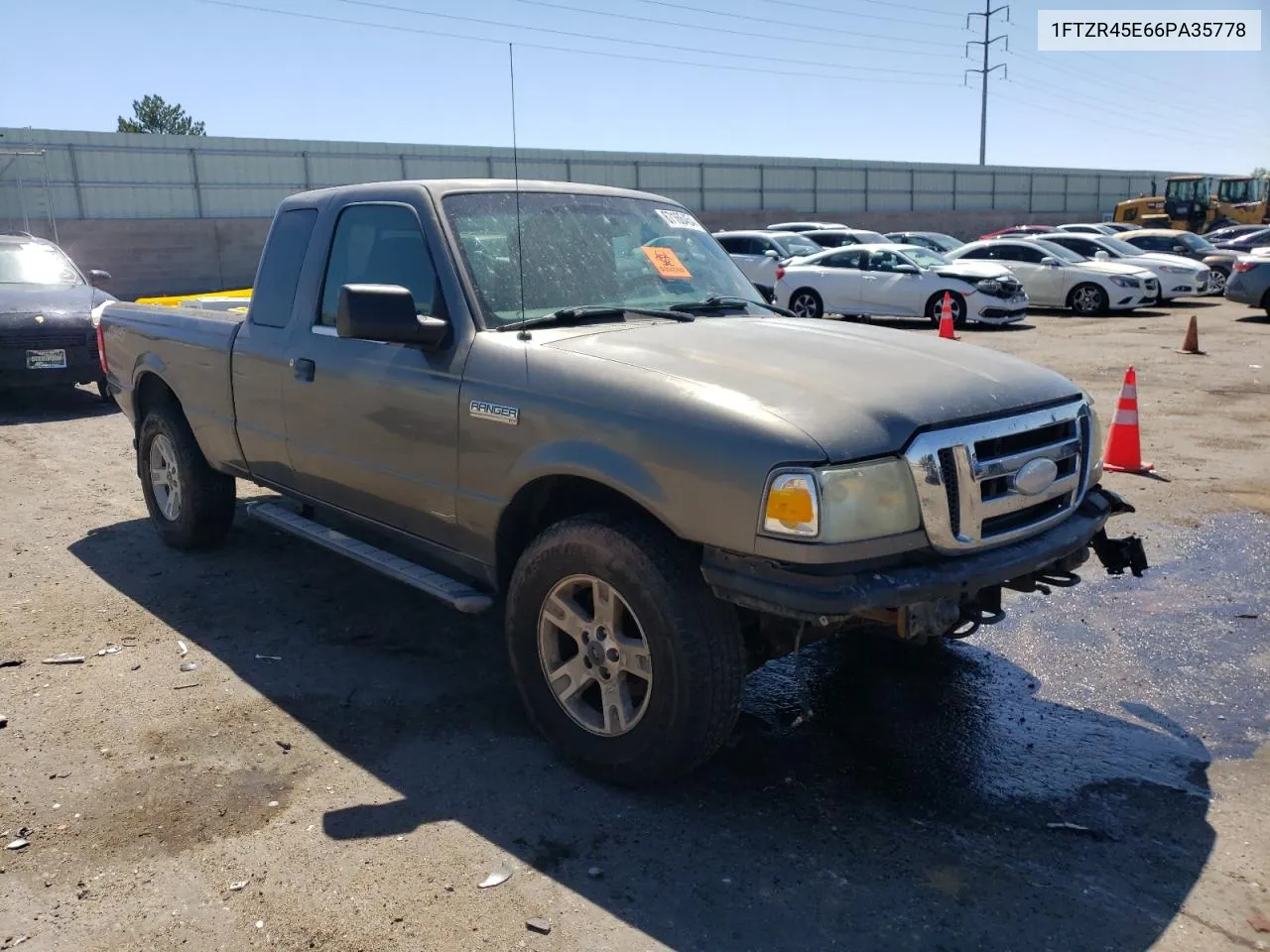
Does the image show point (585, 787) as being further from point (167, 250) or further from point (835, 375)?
point (167, 250)

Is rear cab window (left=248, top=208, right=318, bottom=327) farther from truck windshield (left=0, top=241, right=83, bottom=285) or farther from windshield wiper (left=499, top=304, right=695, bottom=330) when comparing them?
truck windshield (left=0, top=241, right=83, bottom=285)

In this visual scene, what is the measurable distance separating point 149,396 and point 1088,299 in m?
19.0

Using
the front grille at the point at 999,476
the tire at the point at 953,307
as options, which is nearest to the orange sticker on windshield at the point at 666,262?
the front grille at the point at 999,476

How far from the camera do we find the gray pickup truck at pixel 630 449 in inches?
126

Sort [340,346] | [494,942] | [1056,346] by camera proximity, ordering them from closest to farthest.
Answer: [494,942]
[340,346]
[1056,346]

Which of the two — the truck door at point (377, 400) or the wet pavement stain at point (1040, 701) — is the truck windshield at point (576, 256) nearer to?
the truck door at point (377, 400)

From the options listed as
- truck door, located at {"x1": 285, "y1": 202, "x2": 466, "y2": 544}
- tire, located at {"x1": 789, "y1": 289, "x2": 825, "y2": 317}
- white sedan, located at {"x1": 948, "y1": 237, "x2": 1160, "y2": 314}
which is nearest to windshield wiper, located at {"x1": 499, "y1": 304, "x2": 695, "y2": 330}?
truck door, located at {"x1": 285, "y1": 202, "x2": 466, "y2": 544}

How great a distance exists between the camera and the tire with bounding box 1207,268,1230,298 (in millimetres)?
24098

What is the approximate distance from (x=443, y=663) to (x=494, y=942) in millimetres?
2001

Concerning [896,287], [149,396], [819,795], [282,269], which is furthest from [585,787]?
[896,287]

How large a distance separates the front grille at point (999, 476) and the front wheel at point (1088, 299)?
18841 millimetres

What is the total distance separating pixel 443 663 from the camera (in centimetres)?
479

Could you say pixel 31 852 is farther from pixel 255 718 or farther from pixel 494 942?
pixel 494 942

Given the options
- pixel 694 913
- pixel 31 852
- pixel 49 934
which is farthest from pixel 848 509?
pixel 31 852
